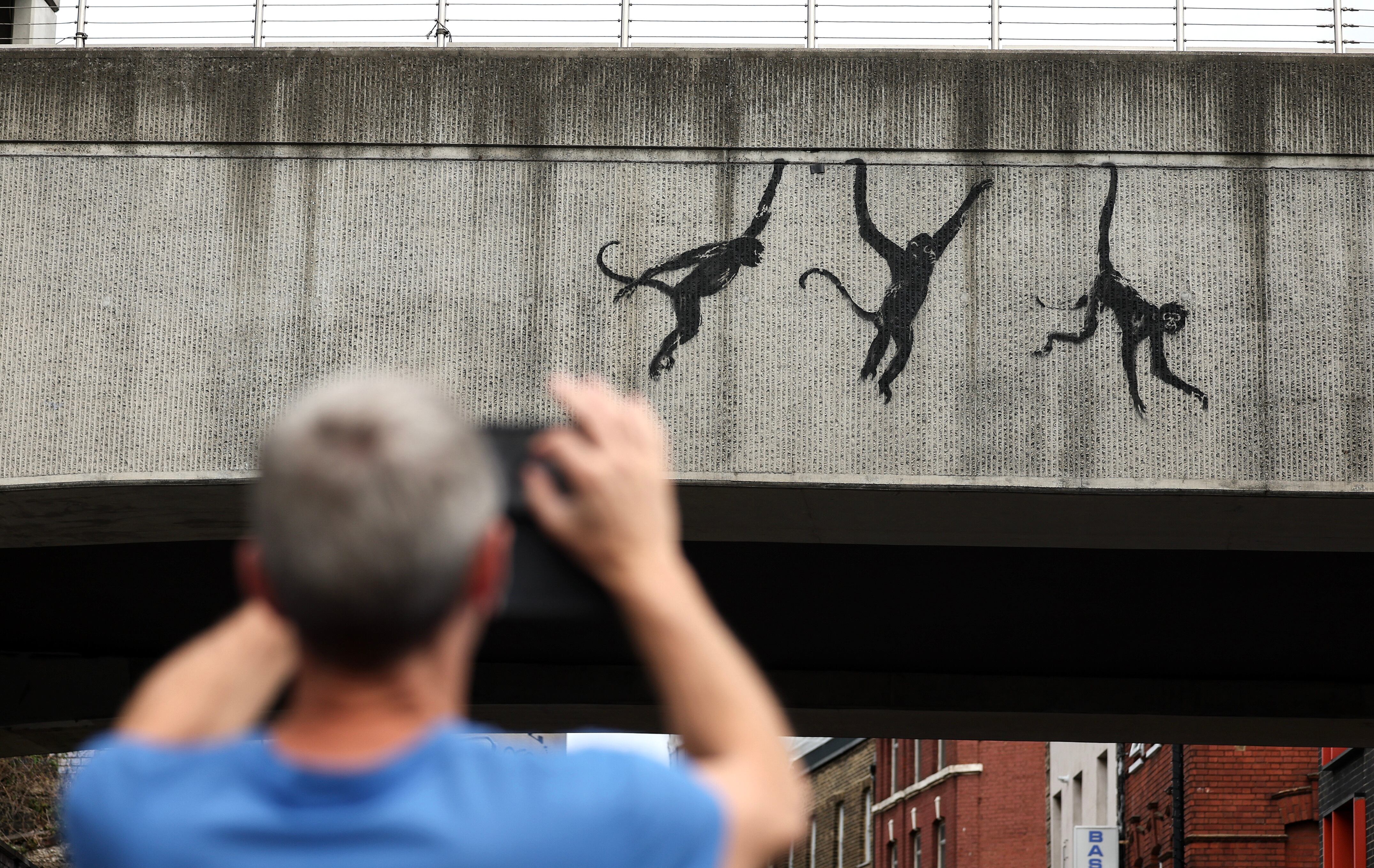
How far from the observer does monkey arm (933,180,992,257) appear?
9.23m

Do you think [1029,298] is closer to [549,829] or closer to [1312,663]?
[1312,663]

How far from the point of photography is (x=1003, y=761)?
1516 inches

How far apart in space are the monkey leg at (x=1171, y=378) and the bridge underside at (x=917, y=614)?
535 millimetres

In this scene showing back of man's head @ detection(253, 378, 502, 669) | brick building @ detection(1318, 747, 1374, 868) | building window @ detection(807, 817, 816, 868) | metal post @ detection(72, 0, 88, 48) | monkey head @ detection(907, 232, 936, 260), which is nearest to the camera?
back of man's head @ detection(253, 378, 502, 669)

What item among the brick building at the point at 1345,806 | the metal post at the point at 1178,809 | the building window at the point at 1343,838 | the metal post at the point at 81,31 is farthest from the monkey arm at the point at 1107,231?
the metal post at the point at 1178,809

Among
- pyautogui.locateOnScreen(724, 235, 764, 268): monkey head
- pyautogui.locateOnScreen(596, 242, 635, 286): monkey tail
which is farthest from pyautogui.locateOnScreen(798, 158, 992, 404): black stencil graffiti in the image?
pyautogui.locateOnScreen(596, 242, 635, 286): monkey tail

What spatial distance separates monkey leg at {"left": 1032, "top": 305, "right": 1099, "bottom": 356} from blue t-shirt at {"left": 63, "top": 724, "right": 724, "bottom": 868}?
25.2 ft

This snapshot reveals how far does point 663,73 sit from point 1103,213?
8.21 feet

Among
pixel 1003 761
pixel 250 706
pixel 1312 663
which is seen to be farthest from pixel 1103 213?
pixel 1003 761

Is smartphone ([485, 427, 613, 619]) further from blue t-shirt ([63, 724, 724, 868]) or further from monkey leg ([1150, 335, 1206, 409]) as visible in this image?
monkey leg ([1150, 335, 1206, 409])

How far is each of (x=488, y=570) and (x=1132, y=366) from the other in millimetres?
7784

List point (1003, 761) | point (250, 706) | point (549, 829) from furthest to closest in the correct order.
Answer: point (1003, 761) < point (250, 706) < point (549, 829)

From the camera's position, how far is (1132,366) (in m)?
9.06

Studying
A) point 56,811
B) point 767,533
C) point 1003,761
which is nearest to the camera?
point 767,533
